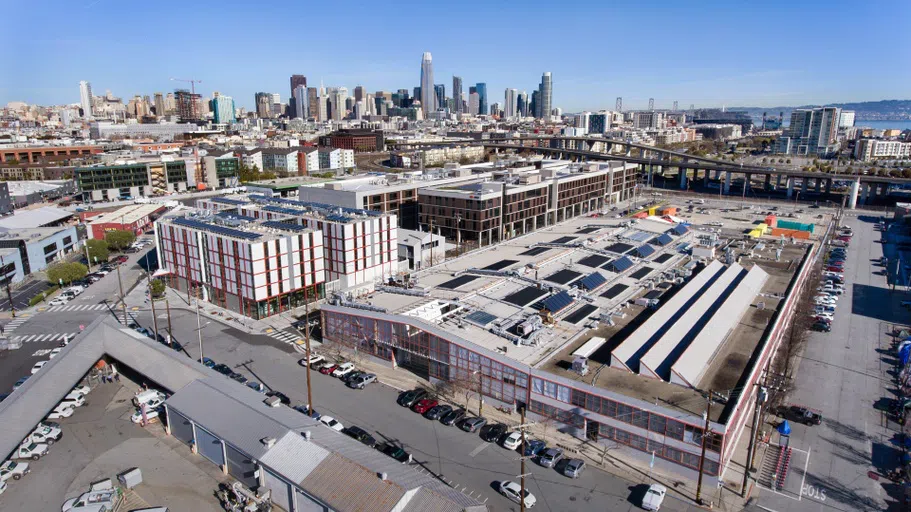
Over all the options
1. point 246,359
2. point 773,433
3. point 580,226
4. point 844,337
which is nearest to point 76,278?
point 246,359

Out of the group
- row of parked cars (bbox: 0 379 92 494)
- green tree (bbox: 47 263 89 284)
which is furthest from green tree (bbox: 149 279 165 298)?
row of parked cars (bbox: 0 379 92 494)

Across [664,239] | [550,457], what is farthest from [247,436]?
[664,239]

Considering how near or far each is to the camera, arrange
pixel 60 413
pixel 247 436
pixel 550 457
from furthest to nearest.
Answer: pixel 60 413, pixel 550 457, pixel 247 436

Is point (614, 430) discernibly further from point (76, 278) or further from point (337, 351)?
point (76, 278)

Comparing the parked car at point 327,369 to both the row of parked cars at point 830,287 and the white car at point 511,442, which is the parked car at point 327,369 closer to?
the white car at point 511,442

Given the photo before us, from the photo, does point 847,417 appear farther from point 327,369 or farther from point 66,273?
point 66,273

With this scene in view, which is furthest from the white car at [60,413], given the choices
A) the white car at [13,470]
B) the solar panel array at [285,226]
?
the solar panel array at [285,226]

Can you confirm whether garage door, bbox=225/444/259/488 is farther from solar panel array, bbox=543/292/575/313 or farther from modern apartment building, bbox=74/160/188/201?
modern apartment building, bbox=74/160/188/201
